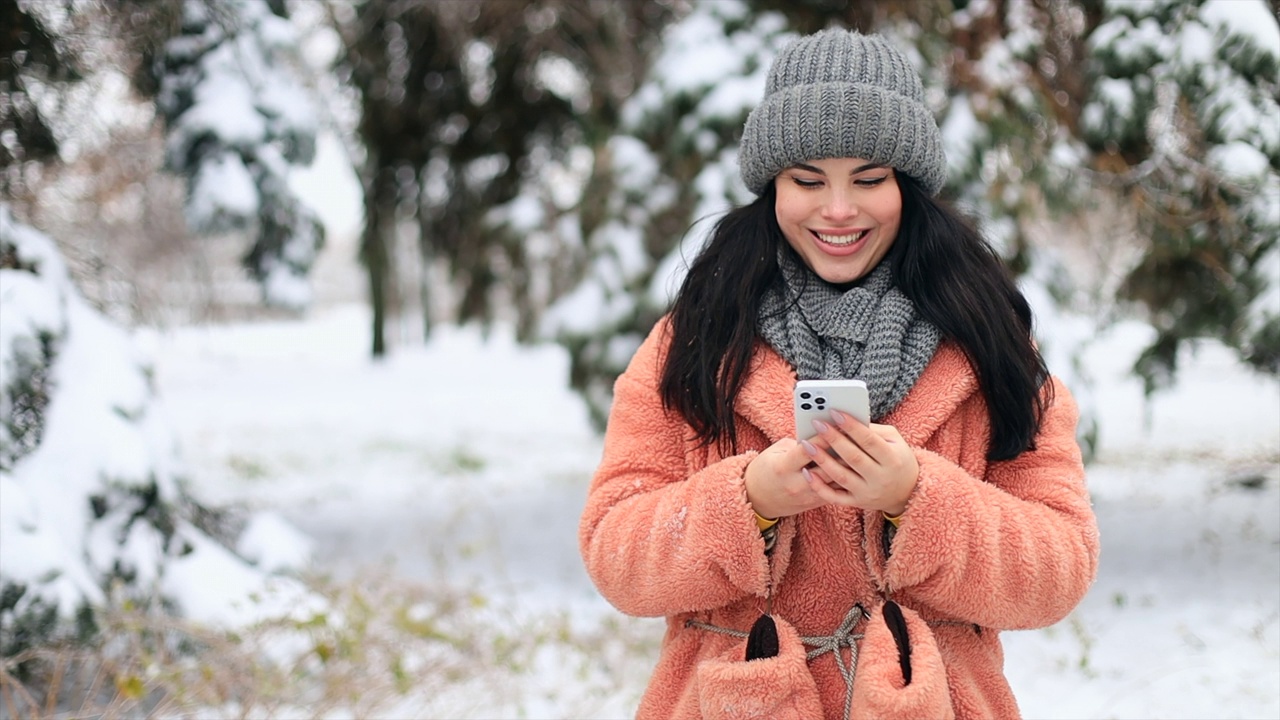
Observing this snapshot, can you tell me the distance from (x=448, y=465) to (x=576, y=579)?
10.0 ft

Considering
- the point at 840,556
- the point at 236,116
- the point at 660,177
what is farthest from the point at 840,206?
the point at 660,177

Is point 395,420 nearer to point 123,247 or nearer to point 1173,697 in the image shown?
point 1173,697

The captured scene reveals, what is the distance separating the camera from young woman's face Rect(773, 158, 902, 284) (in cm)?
160

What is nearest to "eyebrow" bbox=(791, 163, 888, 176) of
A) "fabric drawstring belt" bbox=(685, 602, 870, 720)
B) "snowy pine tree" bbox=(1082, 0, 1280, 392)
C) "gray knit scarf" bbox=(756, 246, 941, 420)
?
"gray knit scarf" bbox=(756, 246, 941, 420)

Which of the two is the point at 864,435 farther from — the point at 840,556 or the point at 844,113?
the point at 844,113

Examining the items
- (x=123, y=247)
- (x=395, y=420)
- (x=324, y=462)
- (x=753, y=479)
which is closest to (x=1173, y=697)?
(x=753, y=479)

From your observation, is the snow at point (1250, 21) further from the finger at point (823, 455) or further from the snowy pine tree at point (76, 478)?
the snowy pine tree at point (76, 478)

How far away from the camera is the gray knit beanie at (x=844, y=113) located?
157cm

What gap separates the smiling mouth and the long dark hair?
0.27ft

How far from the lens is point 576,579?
5.42 m

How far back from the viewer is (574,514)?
655cm

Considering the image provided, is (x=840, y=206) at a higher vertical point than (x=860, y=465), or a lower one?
higher

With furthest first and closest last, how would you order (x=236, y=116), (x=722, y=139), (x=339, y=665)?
1. (x=722, y=139)
2. (x=236, y=116)
3. (x=339, y=665)

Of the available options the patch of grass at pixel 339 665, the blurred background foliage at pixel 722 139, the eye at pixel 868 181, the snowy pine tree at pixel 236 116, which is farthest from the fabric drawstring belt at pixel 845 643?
the snowy pine tree at pixel 236 116
